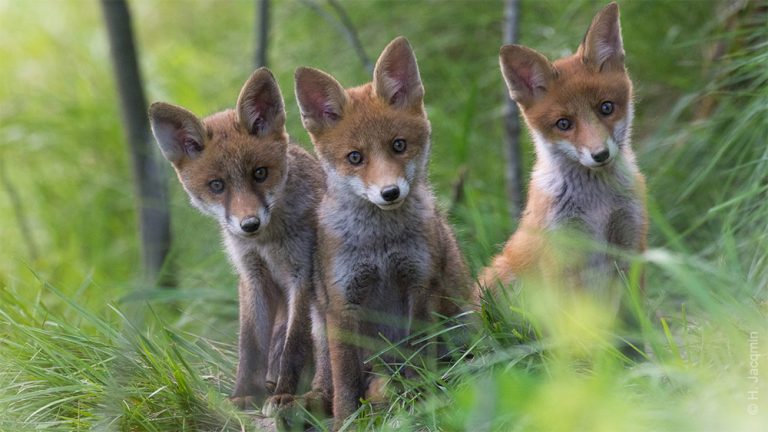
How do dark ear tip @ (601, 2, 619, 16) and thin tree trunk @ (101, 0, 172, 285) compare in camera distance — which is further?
thin tree trunk @ (101, 0, 172, 285)

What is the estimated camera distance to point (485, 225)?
551 cm

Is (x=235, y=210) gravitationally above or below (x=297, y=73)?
below

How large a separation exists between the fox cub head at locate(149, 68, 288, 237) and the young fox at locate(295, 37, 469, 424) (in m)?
0.17

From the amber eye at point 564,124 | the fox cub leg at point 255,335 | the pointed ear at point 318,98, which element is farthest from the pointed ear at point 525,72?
the fox cub leg at point 255,335

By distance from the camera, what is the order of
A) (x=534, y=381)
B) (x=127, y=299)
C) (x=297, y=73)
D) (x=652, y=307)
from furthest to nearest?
(x=127, y=299) < (x=652, y=307) < (x=297, y=73) < (x=534, y=381)

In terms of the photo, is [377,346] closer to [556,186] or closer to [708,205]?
[556,186]

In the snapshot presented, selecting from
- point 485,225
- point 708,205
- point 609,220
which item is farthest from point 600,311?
point 708,205

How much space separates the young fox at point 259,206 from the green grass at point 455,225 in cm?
26

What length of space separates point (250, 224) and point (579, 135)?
1284 millimetres

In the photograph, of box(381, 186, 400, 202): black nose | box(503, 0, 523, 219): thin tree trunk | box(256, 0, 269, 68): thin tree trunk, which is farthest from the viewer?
box(256, 0, 269, 68): thin tree trunk

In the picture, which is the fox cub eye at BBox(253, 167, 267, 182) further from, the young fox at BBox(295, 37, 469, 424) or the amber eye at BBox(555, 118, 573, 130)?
the amber eye at BBox(555, 118, 573, 130)

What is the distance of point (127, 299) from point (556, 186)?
228 centimetres

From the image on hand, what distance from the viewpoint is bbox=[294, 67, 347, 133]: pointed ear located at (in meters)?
3.72

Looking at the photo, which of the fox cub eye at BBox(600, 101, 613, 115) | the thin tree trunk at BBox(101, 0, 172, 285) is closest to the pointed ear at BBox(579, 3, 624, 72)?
the fox cub eye at BBox(600, 101, 613, 115)
